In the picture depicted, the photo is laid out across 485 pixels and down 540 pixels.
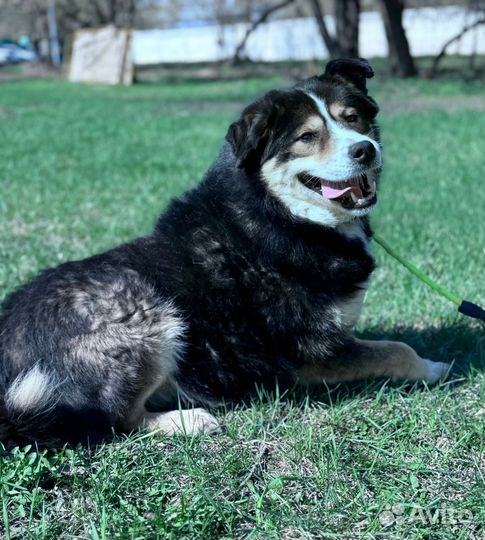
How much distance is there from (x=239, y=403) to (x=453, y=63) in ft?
100.0

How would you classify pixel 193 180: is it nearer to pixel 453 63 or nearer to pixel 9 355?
pixel 9 355

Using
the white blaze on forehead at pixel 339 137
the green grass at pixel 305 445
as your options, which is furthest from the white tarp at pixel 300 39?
the white blaze on forehead at pixel 339 137

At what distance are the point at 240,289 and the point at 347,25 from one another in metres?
24.3

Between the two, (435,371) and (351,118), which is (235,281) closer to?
(351,118)

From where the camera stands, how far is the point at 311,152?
3438mm

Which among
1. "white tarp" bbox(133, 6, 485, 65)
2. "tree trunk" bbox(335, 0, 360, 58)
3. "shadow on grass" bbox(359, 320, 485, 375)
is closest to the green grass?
"shadow on grass" bbox(359, 320, 485, 375)

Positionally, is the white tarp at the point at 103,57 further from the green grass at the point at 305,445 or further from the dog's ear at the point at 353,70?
the dog's ear at the point at 353,70

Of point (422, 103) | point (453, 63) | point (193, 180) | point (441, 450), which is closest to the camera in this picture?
point (441, 450)

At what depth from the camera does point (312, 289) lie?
344cm

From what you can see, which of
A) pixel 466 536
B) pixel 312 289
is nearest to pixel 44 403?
pixel 312 289

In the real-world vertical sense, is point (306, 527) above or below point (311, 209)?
below

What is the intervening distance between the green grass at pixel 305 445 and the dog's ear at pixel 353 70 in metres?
1.57

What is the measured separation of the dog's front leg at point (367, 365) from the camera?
140 inches

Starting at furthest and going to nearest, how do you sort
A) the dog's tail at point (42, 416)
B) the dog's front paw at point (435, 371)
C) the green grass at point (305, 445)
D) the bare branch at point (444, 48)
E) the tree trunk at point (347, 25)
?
the bare branch at point (444, 48)
the tree trunk at point (347, 25)
the dog's front paw at point (435, 371)
the dog's tail at point (42, 416)
the green grass at point (305, 445)
